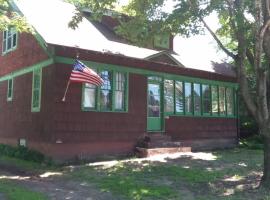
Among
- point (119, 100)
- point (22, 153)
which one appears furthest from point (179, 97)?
point (22, 153)

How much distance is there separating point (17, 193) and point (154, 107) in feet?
34.0

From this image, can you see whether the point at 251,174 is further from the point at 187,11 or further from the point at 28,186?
the point at 28,186

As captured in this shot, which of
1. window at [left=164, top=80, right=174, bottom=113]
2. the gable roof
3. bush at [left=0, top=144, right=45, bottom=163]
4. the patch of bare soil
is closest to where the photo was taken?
the patch of bare soil

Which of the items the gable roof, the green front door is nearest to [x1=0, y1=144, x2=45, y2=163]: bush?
Result: the gable roof

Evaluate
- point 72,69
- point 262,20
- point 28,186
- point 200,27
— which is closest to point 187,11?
point 200,27

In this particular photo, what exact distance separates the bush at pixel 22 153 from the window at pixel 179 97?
7.44 m

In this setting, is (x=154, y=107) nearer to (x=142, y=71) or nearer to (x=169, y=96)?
(x=169, y=96)

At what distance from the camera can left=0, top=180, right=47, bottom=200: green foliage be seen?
9.35 metres

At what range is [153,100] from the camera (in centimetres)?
1923

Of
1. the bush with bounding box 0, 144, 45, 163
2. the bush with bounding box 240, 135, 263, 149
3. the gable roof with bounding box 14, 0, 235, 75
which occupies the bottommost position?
the bush with bounding box 0, 144, 45, 163

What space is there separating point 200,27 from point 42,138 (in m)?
7.63

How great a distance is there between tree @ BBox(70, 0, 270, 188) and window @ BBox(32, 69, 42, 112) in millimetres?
4405

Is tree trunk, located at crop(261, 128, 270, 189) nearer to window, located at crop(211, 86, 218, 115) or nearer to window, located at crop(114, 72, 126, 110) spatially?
window, located at crop(114, 72, 126, 110)

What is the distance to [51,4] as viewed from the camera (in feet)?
67.7
